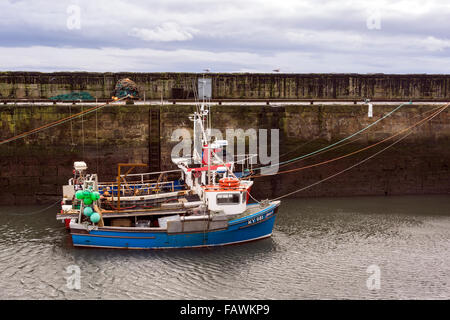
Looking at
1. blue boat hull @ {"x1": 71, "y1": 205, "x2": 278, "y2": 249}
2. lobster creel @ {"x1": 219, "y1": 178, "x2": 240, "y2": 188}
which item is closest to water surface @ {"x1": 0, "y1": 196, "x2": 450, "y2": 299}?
blue boat hull @ {"x1": 71, "y1": 205, "x2": 278, "y2": 249}

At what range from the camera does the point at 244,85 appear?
2753 centimetres

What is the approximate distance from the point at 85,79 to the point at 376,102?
1479 centimetres

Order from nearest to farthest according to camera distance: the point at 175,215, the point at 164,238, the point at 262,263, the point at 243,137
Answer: the point at 262,263
the point at 164,238
the point at 175,215
the point at 243,137

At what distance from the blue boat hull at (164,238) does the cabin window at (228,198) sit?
2.24 feet

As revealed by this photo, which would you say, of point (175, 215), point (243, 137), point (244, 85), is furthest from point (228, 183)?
point (244, 85)

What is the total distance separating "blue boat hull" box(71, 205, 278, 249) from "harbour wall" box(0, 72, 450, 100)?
35.6 feet

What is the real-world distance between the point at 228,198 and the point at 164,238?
2.50m

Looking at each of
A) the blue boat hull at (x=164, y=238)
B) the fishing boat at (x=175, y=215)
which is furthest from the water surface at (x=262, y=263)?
the fishing boat at (x=175, y=215)

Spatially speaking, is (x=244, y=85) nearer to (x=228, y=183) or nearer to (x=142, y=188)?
(x=142, y=188)

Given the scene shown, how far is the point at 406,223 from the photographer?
805 inches

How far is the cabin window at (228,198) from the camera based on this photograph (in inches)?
695

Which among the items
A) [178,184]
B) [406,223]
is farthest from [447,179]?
[178,184]

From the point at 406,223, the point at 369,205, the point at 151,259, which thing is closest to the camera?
the point at 151,259
